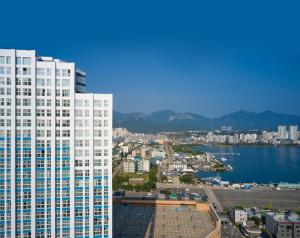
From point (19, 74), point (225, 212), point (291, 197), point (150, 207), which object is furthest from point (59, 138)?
point (291, 197)

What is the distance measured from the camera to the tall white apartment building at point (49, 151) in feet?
13.8

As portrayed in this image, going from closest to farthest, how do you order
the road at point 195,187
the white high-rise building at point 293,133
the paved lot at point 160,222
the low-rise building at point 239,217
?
the paved lot at point 160,222 < the low-rise building at point 239,217 < the road at point 195,187 < the white high-rise building at point 293,133

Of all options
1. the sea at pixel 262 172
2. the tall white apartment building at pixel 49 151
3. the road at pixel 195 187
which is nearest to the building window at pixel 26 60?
the tall white apartment building at pixel 49 151

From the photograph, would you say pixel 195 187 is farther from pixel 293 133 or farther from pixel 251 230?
pixel 293 133

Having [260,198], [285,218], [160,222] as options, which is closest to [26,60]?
[160,222]

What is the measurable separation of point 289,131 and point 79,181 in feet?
174

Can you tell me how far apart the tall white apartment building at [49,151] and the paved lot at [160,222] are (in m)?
2.05

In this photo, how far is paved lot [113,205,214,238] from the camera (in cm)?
623

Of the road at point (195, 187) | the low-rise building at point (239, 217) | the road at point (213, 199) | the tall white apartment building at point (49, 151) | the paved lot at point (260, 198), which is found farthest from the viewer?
the road at point (195, 187)

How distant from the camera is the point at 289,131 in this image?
52750 mm

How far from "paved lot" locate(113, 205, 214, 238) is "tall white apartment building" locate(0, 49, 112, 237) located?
2051 millimetres

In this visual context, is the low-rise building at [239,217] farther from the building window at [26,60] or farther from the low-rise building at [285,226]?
the building window at [26,60]

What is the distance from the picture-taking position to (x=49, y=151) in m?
4.28

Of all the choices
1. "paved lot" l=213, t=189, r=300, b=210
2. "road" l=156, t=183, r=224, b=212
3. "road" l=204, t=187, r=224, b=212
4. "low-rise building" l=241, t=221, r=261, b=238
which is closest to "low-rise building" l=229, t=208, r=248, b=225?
"low-rise building" l=241, t=221, r=261, b=238
